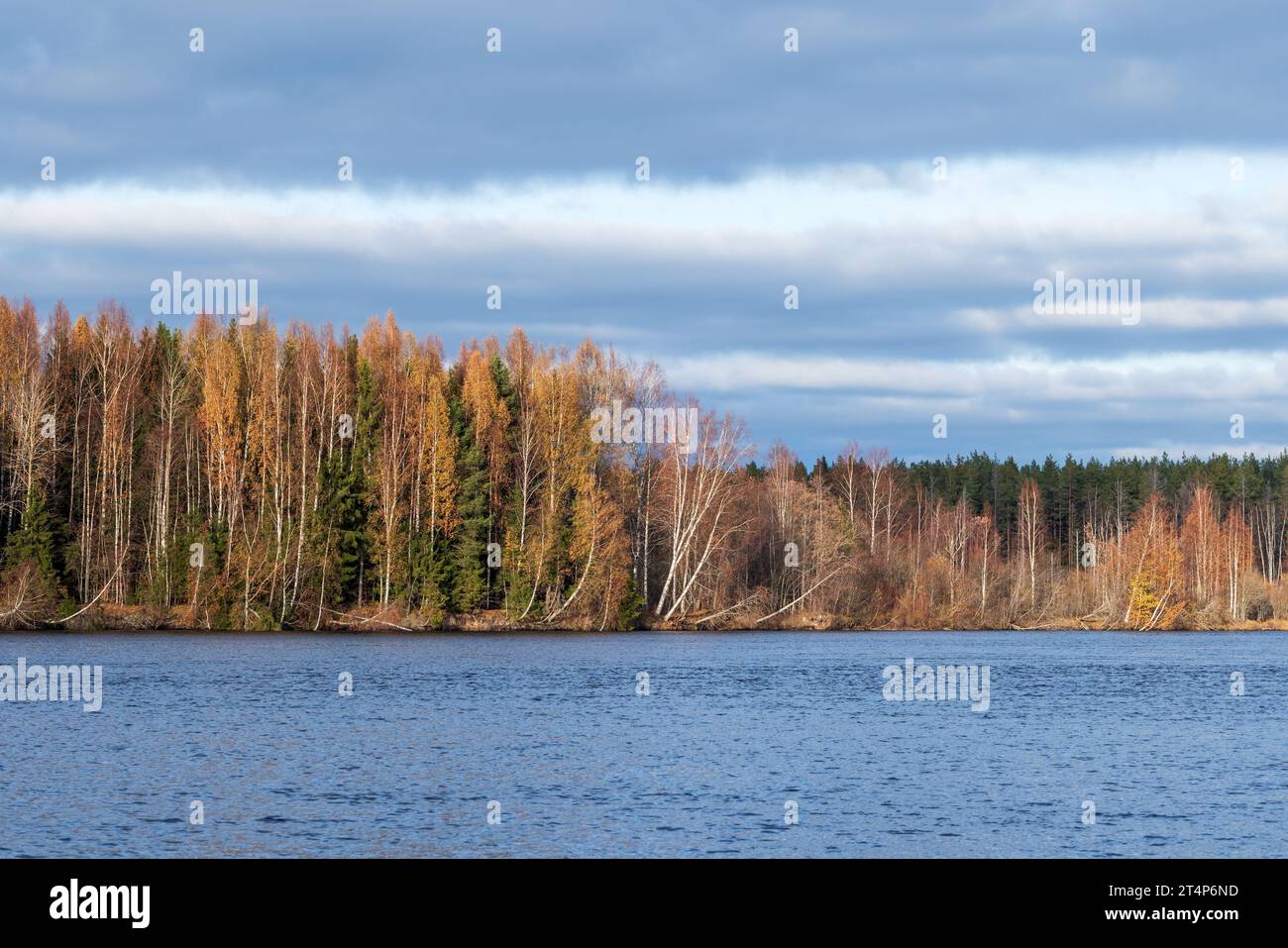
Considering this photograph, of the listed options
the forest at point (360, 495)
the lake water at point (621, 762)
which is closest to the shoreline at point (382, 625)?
the forest at point (360, 495)

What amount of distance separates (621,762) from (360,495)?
59.5 metres

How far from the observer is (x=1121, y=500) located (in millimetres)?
175875

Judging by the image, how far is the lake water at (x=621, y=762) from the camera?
27.2 m

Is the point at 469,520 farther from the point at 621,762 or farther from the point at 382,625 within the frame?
the point at 621,762

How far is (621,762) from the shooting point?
121 feet

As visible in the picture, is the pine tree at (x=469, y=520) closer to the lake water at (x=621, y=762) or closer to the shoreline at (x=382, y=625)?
the shoreline at (x=382, y=625)

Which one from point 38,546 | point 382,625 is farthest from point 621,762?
point 38,546

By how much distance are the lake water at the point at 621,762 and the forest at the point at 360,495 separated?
18.5 meters

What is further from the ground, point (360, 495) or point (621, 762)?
point (360, 495)

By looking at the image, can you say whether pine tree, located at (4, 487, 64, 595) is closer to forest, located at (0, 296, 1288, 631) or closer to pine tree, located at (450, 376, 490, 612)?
forest, located at (0, 296, 1288, 631)
